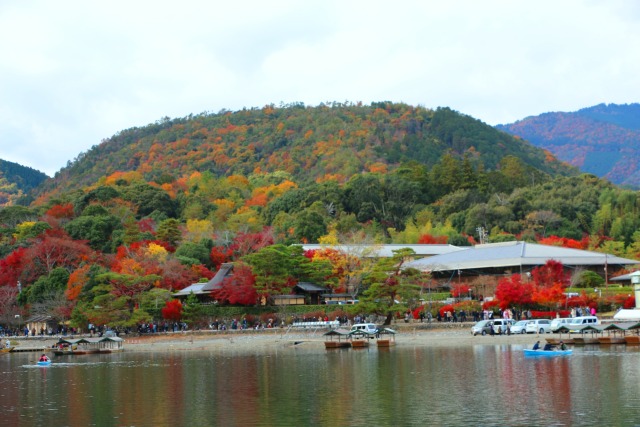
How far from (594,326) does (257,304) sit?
2694 cm

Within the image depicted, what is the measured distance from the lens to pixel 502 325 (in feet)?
177

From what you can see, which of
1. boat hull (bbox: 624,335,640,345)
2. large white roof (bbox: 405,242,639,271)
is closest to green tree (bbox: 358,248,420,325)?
large white roof (bbox: 405,242,639,271)

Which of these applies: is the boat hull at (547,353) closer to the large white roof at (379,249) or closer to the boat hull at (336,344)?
the boat hull at (336,344)

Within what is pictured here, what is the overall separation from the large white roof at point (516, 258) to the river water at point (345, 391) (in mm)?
21471

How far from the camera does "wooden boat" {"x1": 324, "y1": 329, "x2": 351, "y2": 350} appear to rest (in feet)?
174

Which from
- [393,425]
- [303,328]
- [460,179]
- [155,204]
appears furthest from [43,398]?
[460,179]

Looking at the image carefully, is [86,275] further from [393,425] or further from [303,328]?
[393,425]

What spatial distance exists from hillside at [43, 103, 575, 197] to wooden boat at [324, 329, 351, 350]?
8206cm

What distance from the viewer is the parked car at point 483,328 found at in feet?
176

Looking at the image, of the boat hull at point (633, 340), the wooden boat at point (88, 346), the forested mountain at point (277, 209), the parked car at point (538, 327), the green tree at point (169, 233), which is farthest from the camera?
the green tree at point (169, 233)

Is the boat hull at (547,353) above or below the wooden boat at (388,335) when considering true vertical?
below

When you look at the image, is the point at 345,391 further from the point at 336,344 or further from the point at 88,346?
the point at 88,346

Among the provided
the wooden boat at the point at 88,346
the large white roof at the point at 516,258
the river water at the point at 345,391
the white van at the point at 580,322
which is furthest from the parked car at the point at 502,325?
the wooden boat at the point at 88,346

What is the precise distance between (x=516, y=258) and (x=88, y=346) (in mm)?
33859
